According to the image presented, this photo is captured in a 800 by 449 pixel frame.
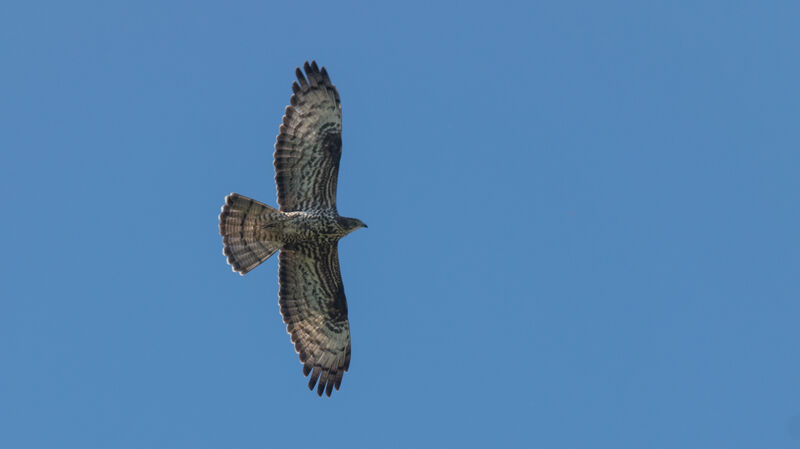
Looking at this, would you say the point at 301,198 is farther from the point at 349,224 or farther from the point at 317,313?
the point at 317,313

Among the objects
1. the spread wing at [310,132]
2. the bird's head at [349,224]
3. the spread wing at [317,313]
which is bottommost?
the spread wing at [317,313]

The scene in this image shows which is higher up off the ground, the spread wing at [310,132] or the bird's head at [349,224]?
the spread wing at [310,132]

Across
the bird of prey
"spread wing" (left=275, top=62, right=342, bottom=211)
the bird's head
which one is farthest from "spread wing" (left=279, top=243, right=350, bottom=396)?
"spread wing" (left=275, top=62, right=342, bottom=211)

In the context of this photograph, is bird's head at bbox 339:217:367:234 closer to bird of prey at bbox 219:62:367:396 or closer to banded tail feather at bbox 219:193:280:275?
bird of prey at bbox 219:62:367:396

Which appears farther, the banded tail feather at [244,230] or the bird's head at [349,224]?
the bird's head at [349,224]

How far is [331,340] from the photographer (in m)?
17.9

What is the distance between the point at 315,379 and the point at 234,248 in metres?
2.42

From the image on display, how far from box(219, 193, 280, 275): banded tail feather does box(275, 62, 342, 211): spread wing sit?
0.55m

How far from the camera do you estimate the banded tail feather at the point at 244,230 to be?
16875mm

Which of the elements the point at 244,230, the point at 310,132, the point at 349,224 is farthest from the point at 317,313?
the point at 310,132

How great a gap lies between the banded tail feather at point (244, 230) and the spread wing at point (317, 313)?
0.67 metres

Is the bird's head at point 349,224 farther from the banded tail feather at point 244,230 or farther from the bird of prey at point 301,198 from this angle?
the banded tail feather at point 244,230

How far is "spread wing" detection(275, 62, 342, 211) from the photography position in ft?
55.6

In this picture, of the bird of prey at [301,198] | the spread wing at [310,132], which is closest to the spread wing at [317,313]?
the bird of prey at [301,198]
